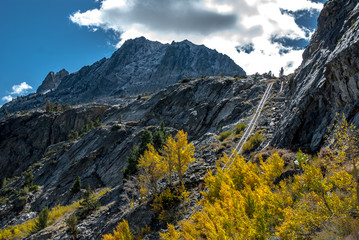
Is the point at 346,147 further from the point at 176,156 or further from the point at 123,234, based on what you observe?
the point at 123,234

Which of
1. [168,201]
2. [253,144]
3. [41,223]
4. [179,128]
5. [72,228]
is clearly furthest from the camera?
[179,128]

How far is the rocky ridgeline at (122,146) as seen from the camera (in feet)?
94.8

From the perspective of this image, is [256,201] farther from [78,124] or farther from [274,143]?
[78,124]

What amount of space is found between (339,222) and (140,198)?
22.7 meters

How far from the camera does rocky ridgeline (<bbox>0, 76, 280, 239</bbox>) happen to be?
28.9m

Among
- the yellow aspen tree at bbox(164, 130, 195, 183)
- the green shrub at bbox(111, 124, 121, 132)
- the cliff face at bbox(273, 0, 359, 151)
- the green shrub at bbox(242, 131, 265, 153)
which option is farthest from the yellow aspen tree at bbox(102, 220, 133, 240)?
the green shrub at bbox(111, 124, 121, 132)

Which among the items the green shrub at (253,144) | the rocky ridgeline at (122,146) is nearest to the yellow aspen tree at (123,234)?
the rocky ridgeline at (122,146)

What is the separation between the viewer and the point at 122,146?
6069 centimetres

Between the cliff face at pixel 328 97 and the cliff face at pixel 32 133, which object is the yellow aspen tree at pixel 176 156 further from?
the cliff face at pixel 32 133

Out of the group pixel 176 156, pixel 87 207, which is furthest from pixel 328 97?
pixel 87 207

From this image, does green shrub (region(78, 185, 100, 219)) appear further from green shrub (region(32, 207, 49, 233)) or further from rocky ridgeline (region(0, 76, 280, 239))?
green shrub (region(32, 207, 49, 233))

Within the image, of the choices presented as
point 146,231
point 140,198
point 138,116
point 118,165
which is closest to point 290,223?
point 146,231

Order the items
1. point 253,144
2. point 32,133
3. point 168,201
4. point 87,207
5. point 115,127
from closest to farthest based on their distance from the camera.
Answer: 1. point 168,201
2. point 253,144
3. point 87,207
4. point 115,127
5. point 32,133

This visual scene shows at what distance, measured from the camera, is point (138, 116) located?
81.9 m
